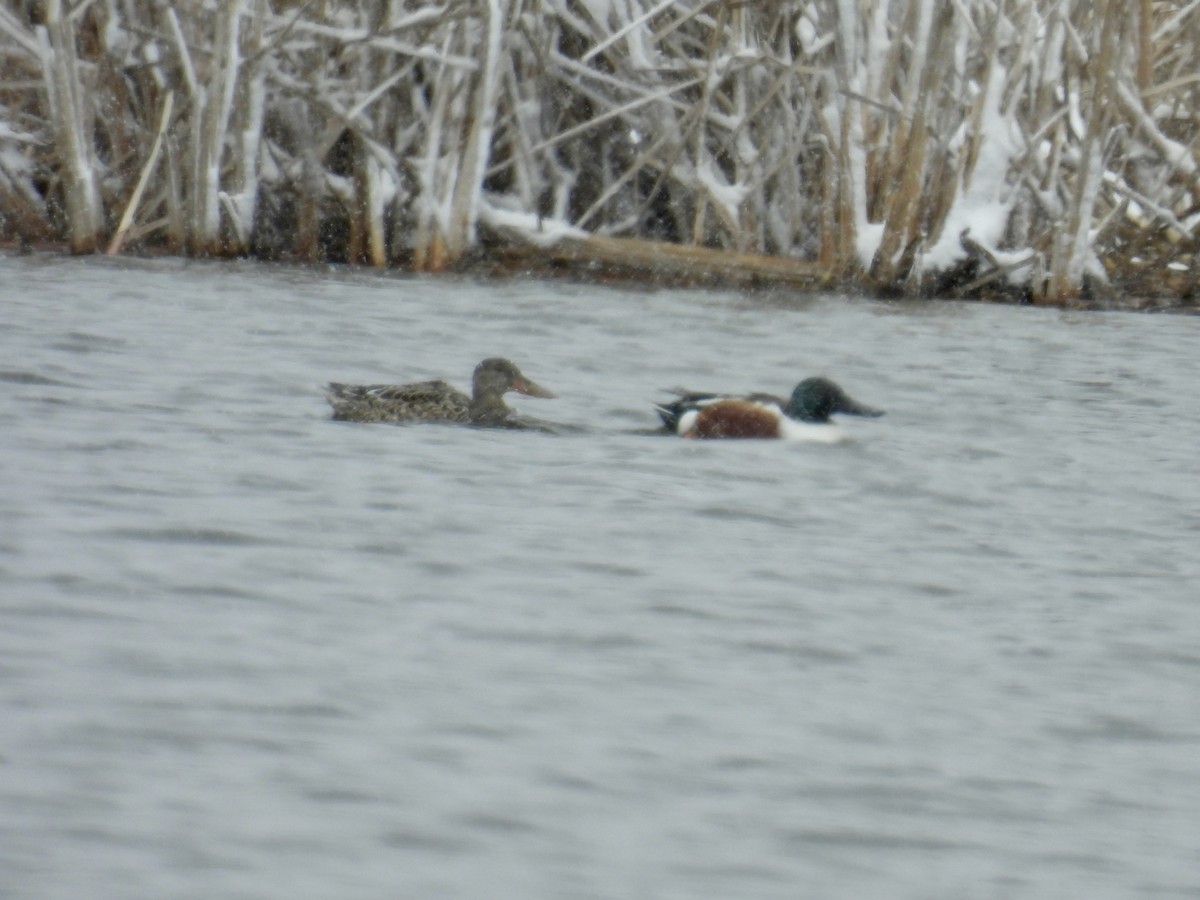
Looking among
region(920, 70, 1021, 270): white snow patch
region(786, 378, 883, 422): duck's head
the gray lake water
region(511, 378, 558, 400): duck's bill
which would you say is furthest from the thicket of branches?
region(511, 378, 558, 400): duck's bill

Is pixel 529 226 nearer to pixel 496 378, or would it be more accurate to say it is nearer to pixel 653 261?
pixel 653 261

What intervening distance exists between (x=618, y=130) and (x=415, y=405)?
17.4 feet

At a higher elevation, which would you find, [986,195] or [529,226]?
[986,195]

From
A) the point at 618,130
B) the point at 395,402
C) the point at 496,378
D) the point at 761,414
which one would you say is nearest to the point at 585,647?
the point at 395,402

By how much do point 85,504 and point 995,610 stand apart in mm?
2335

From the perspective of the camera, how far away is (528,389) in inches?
334

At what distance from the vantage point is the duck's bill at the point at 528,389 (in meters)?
8.41

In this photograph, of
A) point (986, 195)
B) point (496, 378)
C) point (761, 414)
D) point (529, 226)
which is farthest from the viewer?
point (529, 226)

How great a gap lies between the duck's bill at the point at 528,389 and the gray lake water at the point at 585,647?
0.56 ft

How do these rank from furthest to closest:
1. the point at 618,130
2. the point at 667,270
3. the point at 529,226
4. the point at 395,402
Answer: the point at 618,130
the point at 667,270
the point at 529,226
the point at 395,402

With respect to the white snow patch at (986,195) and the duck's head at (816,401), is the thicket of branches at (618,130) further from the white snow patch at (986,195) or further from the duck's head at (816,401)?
the duck's head at (816,401)

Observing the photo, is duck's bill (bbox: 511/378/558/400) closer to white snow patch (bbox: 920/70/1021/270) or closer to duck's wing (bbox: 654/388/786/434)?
duck's wing (bbox: 654/388/786/434)

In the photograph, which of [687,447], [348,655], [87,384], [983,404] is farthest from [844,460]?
[348,655]

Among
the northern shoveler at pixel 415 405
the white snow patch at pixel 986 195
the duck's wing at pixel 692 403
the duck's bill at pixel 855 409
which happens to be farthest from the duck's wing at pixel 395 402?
the white snow patch at pixel 986 195
